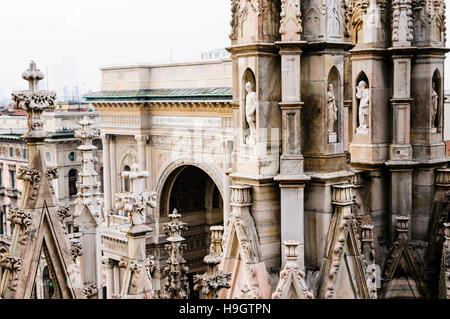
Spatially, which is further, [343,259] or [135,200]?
[343,259]

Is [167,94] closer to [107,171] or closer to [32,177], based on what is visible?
[107,171]

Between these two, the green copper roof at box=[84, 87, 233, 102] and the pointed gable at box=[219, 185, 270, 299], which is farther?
the green copper roof at box=[84, 87, 233, 102]

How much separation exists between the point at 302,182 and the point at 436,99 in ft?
13.5

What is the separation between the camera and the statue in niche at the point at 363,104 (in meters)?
10.8

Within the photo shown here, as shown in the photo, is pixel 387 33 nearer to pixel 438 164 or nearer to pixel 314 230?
pixel 438 164

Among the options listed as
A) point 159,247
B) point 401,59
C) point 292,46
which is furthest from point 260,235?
point 159,247

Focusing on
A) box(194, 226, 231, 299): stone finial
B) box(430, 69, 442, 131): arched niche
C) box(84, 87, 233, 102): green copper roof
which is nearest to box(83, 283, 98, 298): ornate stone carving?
box(194, 226, 231, 299): stone finial

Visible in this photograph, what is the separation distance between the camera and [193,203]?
5378cm

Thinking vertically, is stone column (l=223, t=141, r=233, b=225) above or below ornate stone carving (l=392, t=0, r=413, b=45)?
below

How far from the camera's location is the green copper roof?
1728 inches

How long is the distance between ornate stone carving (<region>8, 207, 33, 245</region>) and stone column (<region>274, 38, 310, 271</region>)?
2.74 m

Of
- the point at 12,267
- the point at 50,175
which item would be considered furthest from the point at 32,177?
the point at 12,267

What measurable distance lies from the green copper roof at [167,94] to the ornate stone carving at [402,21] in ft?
103

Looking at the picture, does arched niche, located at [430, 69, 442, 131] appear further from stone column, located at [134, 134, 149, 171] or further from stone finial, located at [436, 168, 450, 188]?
stone column, located at [134, 134, 149, 171]
